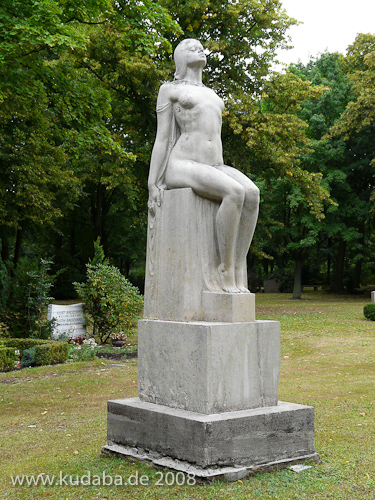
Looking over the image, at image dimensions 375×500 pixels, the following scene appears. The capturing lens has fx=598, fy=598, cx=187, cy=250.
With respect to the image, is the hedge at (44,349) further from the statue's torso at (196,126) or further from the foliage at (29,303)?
the statue's torso at (196,126)

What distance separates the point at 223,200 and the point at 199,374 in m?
1.72

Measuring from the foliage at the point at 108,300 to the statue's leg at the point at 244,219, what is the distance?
10781 mm

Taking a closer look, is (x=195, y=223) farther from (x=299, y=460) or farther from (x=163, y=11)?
(x=163, y=11)

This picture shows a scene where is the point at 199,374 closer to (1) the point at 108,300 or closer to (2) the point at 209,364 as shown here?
(2) the point at 209,364

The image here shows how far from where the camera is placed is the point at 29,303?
15445mm

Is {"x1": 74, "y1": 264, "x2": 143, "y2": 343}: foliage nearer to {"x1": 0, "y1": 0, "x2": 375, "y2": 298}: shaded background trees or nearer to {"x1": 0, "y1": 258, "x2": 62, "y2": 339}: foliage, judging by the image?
{"x1": 0, "y1": 258, "x2": 62, "y2": 339}: foliage

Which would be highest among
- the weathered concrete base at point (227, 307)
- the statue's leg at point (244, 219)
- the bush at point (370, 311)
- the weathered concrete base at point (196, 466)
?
the statue's leg at point (244, 219)

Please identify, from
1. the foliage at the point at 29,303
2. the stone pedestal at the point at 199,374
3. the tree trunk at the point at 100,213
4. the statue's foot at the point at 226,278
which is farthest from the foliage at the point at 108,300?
the tree trunk at the point at 100,213

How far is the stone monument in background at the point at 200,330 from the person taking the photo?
5.47 meters

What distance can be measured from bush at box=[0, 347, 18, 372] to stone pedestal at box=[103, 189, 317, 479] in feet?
24.8

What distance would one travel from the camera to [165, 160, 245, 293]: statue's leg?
5.97m

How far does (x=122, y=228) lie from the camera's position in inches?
1485

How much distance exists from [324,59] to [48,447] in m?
35.4

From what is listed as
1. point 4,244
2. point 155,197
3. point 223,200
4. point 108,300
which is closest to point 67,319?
point 108,300
